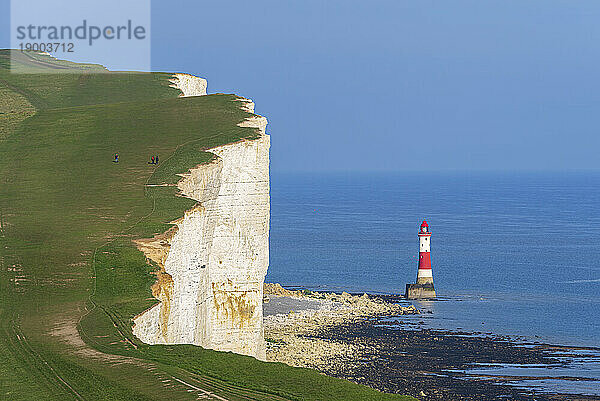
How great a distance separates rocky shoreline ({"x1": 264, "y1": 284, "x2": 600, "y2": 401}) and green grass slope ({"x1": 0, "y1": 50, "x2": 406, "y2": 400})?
1419 cm

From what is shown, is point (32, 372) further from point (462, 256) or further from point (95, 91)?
point (462, 256)

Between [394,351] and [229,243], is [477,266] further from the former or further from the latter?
[229,243]

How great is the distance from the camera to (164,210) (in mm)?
40531

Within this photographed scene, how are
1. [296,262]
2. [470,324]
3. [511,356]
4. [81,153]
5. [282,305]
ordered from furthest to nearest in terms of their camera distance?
1. [296,262]
2. [282,305]
3. [470,324]
4. [511,356]
5. [81,153]

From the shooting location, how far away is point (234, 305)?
46906 millimetres

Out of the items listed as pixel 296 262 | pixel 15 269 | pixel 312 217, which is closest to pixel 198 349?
pixel 15 269

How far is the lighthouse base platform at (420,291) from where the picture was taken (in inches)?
3422

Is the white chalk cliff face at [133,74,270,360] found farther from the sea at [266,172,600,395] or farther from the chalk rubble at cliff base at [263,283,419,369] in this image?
the sea at [266,172,600,395]

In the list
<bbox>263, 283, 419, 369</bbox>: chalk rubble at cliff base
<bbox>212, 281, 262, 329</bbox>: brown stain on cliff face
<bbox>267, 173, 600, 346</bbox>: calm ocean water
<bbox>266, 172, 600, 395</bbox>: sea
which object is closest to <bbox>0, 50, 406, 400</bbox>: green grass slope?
<bbox>212, 281, 262, 329</bbox>: brown stain on cliff face

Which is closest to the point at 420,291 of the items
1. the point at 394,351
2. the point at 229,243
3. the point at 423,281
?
the point at 423,281

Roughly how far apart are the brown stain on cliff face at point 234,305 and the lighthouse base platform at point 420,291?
41097mm

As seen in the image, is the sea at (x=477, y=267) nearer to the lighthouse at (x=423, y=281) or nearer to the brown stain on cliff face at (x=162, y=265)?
the lighthouse at (x=423, y=281)

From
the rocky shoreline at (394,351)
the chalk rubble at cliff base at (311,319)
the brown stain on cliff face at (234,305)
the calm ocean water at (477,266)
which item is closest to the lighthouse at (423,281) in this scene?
the calm ocean water at (477,266)

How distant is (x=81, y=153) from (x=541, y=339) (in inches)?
1307
